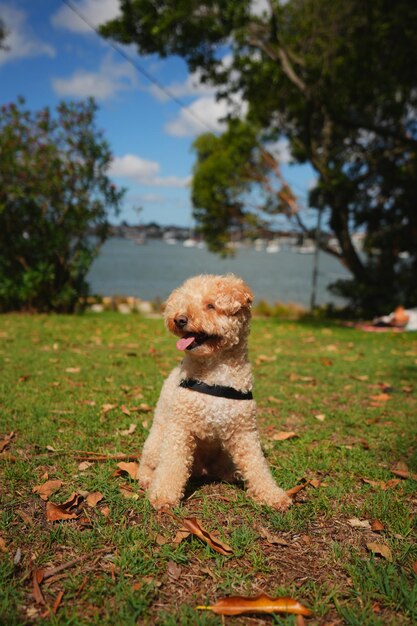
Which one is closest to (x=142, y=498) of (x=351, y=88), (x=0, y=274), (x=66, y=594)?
(x=66, y=594)

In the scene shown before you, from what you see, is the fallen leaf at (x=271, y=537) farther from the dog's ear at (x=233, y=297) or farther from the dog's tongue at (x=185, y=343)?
the dog's ear at (x=233, y=297)

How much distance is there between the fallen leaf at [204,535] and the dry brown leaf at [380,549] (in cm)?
70

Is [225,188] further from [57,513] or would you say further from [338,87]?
[57,513]

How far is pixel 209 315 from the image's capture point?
8.14 ft

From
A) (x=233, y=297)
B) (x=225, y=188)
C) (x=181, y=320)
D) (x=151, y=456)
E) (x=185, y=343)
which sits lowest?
(x=151, y=456)

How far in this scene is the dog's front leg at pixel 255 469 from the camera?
259 centimetres

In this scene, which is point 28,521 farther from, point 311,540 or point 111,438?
point 311,540

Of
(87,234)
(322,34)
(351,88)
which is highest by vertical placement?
(322,34)

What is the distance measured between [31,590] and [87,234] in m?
10.3

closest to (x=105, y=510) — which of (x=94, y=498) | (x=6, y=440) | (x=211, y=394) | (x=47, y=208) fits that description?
(x=94, y=498)

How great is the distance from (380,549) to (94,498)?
154 cm

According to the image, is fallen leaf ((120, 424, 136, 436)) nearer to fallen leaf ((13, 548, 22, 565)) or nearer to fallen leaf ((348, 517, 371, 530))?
fallen leaf ((13, 548, 22, 565))

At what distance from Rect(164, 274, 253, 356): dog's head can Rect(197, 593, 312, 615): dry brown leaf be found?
115 cm

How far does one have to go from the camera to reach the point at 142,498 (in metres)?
2.64
